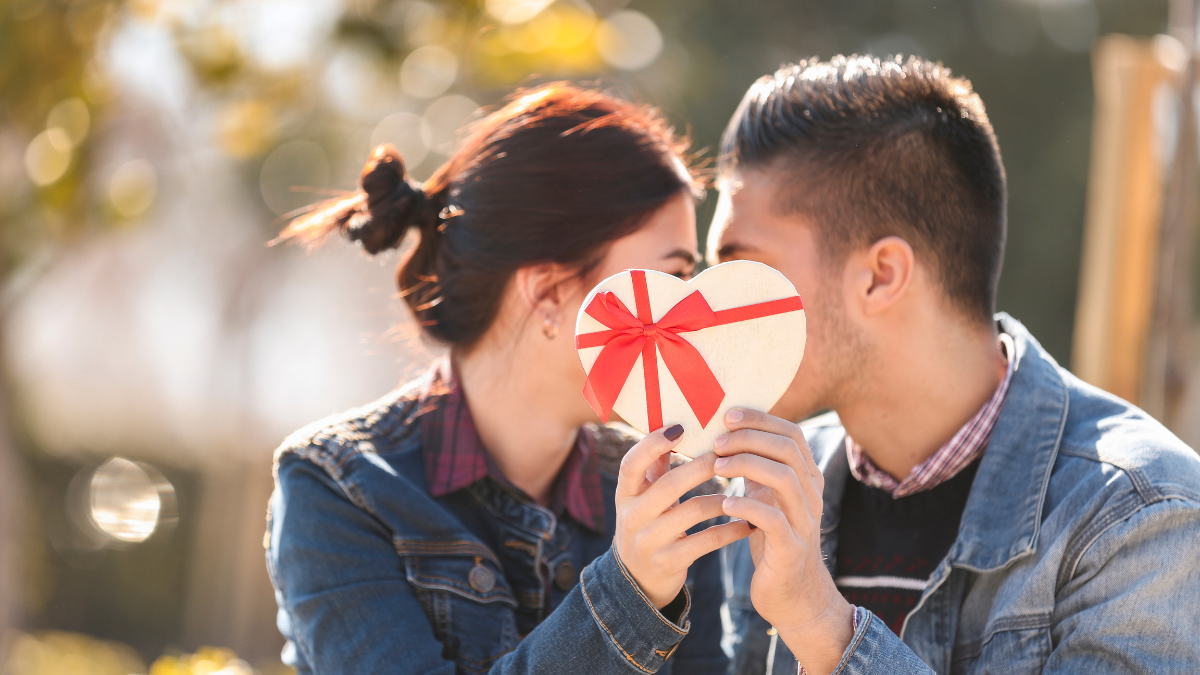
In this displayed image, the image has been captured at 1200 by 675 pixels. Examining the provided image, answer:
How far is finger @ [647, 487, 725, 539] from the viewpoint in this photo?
1343mm

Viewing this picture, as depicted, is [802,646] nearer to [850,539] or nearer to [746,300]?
[746,300]

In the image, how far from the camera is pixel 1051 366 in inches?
80.8

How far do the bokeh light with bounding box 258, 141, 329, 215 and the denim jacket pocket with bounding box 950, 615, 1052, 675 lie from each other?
1071 cm

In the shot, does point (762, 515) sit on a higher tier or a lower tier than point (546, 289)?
lower

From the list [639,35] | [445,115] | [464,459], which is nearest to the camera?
[464,459]

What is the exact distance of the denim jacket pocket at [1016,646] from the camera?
1.65 metres

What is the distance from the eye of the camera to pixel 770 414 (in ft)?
5.24

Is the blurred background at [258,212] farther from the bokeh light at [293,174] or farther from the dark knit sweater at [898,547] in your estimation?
the dark knit sweater at [898,547]

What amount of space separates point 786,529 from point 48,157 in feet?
11.7

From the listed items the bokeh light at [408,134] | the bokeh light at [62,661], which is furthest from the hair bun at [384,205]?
the bokeh light at [408,134]

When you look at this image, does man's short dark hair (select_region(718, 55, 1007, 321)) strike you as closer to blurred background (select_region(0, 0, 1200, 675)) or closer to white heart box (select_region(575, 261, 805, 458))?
white heart box (select_region(575, 261, 805, 458))

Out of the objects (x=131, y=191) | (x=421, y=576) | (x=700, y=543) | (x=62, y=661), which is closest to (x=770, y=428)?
(x=700, y=543)

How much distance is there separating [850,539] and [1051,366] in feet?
2.03

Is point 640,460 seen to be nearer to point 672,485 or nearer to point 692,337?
point 672,485
